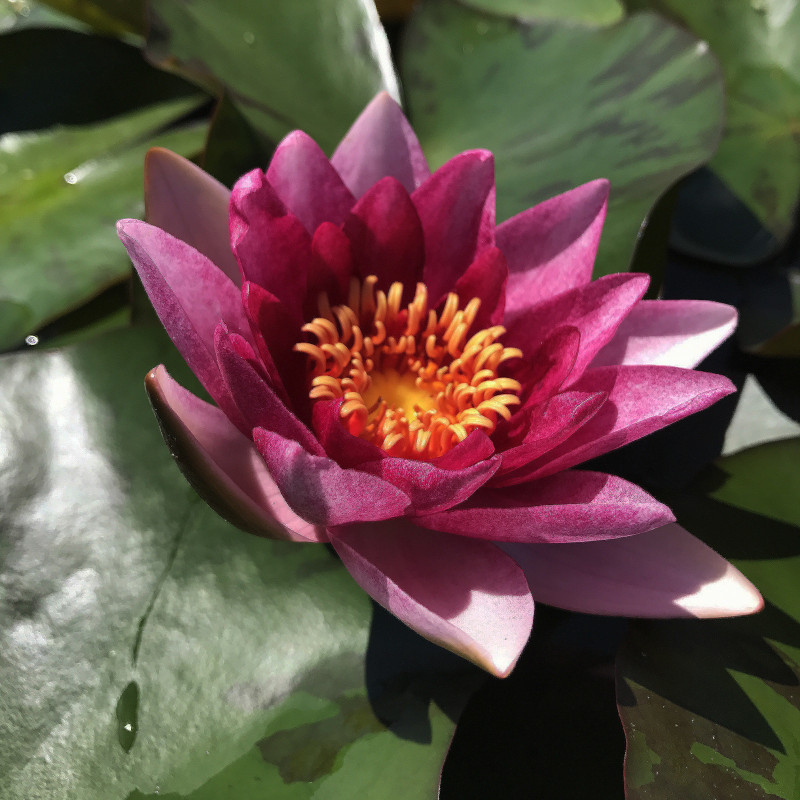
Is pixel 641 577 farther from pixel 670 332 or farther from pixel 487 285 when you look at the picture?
pixel 487 285

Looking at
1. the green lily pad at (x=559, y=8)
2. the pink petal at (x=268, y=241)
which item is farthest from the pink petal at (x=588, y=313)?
the green lily pad at (x=559, y=8)

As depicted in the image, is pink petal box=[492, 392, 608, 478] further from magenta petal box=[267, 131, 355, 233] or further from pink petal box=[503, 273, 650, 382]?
→ magenta petal box=[267, 131, 355, 233]

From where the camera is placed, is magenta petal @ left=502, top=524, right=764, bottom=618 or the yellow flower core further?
the yellow flower core

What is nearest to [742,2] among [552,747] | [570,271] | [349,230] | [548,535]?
[570,271]

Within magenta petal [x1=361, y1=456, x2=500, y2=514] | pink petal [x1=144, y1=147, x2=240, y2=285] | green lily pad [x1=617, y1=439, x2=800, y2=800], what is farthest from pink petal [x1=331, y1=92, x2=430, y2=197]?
green lily pad [x1=617, y1=439, x2=800, y2=800]

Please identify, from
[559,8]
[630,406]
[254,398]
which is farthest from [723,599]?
[559,8]

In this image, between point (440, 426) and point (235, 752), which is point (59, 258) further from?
point (235, 752)
